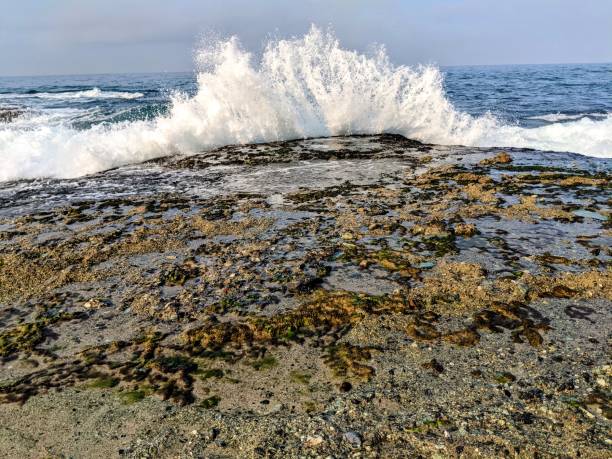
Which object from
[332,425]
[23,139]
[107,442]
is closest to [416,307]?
[332,425]

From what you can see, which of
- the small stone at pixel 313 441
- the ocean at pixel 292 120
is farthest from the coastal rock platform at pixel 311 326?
the ocean at pixel 292 120

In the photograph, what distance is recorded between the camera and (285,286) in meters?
4.47

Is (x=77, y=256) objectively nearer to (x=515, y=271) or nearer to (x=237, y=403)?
(x=237, y=403)

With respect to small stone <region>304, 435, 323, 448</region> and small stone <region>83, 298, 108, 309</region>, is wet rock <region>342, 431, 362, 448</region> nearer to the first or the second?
small stone <region>304, 435, 323, 448</region>

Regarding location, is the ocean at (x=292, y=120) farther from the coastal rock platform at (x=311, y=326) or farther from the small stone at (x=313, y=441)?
the small stone at (x=313, y=441)

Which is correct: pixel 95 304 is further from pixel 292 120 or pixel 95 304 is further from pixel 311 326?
pixel 292 120

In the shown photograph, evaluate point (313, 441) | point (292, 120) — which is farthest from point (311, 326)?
point (292, 120)

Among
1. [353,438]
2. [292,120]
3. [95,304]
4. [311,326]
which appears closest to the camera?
[353,438]

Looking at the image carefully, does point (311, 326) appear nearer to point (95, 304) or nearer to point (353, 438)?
point (353, 438)

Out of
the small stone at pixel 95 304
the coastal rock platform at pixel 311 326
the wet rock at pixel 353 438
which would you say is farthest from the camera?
the small stone at pixel 95 304

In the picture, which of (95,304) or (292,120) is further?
(292,120)

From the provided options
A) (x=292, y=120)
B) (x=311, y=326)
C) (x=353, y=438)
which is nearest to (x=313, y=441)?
(x=353, y=438)

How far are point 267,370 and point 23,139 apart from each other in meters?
12.1

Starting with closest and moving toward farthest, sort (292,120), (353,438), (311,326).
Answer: (353,438), (311,326), (292,120)
